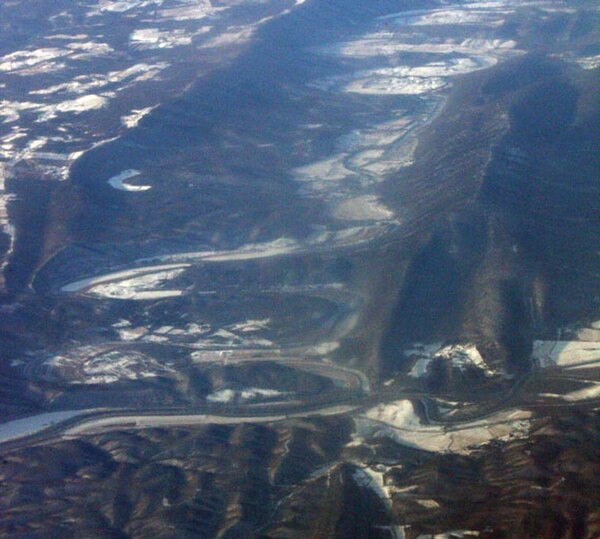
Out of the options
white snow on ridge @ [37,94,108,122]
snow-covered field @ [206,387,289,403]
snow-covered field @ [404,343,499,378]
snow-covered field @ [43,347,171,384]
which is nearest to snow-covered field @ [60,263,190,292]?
snow-covered field @ [43,347,171,384]

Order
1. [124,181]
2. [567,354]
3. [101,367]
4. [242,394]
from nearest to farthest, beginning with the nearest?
[567,354]
[242,394]
[101,367]
[124,181]

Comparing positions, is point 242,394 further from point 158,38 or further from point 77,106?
point 158,38

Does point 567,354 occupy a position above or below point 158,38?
below

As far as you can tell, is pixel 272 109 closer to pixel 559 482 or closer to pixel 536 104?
pixel 536 104

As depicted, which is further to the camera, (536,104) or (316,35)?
(316,35)

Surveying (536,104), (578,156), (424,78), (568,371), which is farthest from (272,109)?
(568,371)

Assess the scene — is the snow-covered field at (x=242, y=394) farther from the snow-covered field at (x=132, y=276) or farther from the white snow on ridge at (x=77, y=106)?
the white snow on ridge at (x=77, y=106)

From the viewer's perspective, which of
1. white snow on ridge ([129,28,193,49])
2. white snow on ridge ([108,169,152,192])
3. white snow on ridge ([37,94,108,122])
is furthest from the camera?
white snow on ridge ([129,28,193,49])

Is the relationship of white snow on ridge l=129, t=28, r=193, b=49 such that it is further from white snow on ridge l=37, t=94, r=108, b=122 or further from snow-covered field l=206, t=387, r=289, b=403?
snow-covered field l=206, t=387, r=289, b=403

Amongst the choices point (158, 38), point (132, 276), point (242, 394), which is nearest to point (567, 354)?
point (242, 394)
